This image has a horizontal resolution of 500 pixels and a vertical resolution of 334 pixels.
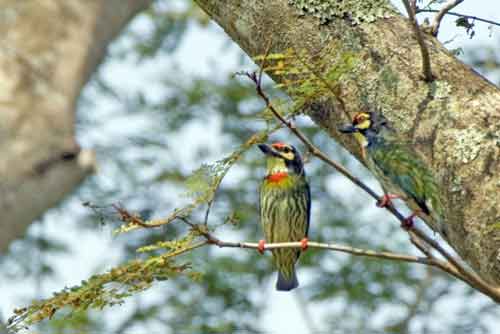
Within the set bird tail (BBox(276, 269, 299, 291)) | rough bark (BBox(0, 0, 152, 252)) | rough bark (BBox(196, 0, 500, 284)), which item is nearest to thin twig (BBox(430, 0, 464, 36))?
rough bark (BBox(196, 0, 500, 284))

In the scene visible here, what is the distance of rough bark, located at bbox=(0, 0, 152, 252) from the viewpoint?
11.9 ft

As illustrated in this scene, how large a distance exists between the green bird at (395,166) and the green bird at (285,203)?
5.58 ft

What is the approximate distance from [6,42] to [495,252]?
2141 mm

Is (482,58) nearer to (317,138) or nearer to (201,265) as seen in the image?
(317,138)

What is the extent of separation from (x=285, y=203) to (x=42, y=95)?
5.88 ft

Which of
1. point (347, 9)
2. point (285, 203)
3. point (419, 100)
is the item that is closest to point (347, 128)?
point (419, 100)

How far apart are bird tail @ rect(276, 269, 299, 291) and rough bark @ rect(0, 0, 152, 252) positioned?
167 cm

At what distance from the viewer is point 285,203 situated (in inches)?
212

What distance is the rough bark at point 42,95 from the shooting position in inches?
143

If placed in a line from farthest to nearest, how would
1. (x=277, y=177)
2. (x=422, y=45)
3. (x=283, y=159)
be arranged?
(x=277, y=177)
(x=283, y=159)
(x=422, y=45)

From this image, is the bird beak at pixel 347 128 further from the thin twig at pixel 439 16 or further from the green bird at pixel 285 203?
the green bird at pixel 285 203

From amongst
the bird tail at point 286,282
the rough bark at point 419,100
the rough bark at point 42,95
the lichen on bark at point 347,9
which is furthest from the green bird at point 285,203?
the lichen on bark at point 347,9

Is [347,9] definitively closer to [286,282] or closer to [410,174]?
[410,174]

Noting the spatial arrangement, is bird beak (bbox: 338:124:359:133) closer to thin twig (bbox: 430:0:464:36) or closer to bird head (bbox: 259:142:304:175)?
thin twig (bbox: 430:0:464:36)
